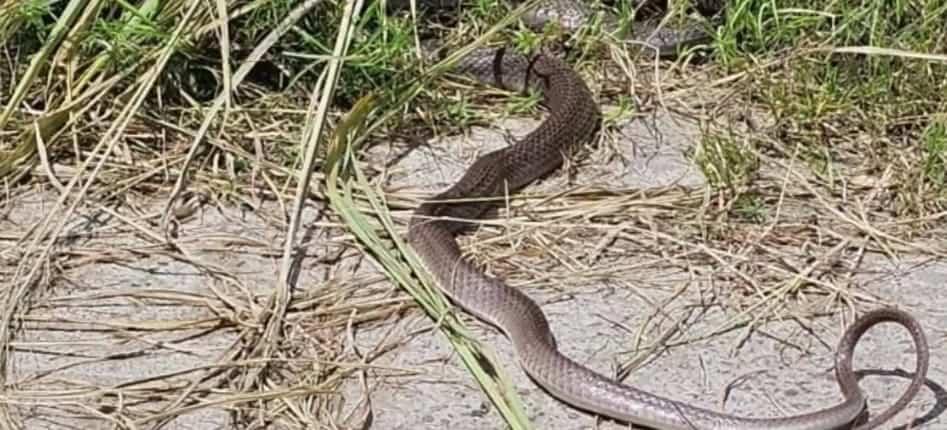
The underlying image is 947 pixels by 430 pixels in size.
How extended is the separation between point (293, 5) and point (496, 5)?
87 cm

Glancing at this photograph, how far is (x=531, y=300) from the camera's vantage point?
4.44 meters

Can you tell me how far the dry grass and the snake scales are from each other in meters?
0.10

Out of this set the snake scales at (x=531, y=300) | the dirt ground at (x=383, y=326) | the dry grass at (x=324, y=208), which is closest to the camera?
the snake scales at (x=531, y=300)

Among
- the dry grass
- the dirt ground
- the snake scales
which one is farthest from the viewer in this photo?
the dry grass

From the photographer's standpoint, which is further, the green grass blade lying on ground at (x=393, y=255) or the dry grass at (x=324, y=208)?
the dry grass at (x=324, y=208)

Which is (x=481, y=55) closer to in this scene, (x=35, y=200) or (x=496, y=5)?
(x=496, y=5)

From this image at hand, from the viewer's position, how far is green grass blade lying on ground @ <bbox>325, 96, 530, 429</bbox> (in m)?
4.09

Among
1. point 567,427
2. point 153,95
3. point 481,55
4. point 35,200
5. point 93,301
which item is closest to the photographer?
point 567,427

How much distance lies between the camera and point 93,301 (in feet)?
14.9

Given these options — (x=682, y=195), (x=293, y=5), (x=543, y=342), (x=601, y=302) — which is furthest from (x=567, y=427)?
(x=293, y=5)

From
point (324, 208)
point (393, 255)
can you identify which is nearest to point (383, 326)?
point (393, 255)

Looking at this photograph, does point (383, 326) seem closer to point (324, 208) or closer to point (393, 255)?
point (393, 255)

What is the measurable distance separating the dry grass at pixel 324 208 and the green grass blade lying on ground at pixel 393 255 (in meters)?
0.01

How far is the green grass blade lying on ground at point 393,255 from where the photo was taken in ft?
13.4
